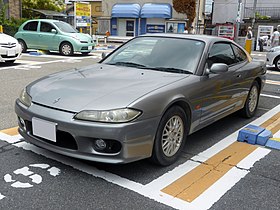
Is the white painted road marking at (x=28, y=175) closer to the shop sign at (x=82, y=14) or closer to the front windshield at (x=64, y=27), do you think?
the front windshield at (x=64, y=27)

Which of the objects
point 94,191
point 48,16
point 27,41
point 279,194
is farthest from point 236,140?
point 48,16

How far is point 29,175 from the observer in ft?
10.0

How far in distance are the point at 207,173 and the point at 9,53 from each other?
8.59 metres

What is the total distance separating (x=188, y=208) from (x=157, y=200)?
0.90 ft

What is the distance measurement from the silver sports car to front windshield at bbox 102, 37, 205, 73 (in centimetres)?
1

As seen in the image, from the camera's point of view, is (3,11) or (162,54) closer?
(162,54)

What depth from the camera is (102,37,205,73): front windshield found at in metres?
3.85

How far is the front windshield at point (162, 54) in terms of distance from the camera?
3.85 meters

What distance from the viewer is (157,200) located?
2719mm

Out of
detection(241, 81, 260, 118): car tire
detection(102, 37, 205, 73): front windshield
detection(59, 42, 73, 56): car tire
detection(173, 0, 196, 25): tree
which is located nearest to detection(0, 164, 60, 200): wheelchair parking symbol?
detection(102, 37, 205, 73): front windshield

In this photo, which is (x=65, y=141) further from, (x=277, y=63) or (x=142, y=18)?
(x=142, y=18)

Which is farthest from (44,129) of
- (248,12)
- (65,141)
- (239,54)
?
(248,12)

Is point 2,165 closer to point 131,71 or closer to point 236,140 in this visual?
point 131,71

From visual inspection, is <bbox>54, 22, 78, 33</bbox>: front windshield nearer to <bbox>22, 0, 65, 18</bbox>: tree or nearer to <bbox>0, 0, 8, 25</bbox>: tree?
<bbox>0, 0, 8, 25</bbox>: tree
